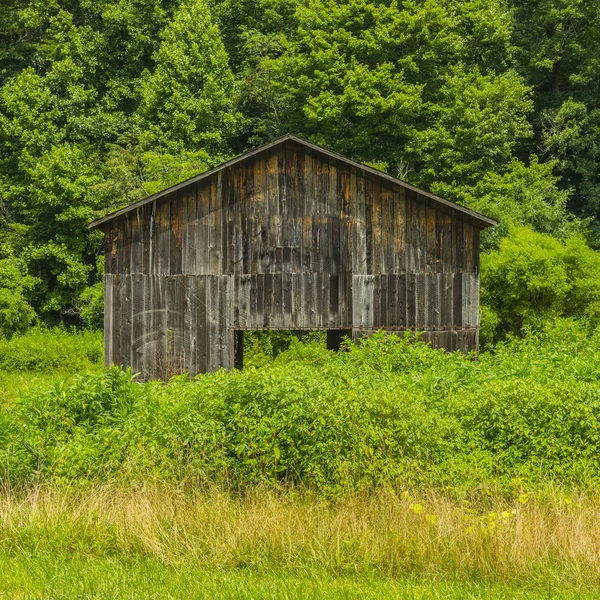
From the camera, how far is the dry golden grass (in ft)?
26.0

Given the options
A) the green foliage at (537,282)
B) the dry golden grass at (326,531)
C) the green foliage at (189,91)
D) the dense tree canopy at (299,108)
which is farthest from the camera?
the green foliage at (189,91)

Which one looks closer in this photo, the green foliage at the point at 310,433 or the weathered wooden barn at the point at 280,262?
the green foliage at the point at 310,433

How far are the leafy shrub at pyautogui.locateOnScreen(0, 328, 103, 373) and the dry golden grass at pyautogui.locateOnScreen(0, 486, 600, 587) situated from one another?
2309 centimetres

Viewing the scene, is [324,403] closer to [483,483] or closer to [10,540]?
[483,483]

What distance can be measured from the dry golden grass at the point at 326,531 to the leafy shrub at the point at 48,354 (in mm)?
23088

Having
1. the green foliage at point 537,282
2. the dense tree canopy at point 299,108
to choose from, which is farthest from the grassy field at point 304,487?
the dense tree canopy at point 299,108

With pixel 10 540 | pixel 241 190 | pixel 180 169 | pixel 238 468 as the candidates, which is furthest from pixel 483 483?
pixel 180 169

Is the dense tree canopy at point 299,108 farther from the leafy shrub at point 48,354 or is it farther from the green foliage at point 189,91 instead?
the leafy shrub at point 48,354

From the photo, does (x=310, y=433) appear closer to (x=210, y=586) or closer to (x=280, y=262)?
(x=210, y=586)

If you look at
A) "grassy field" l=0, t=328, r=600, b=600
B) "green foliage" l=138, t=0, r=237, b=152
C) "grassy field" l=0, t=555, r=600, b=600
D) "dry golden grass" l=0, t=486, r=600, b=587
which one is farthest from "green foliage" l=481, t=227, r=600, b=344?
"grassy field" l=0, t=555, r=600, b=600

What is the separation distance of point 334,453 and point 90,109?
38455 mm

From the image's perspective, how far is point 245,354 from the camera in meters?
31.3

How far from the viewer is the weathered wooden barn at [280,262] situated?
20672 mm

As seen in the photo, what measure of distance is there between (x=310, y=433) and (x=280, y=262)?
36.4ft
